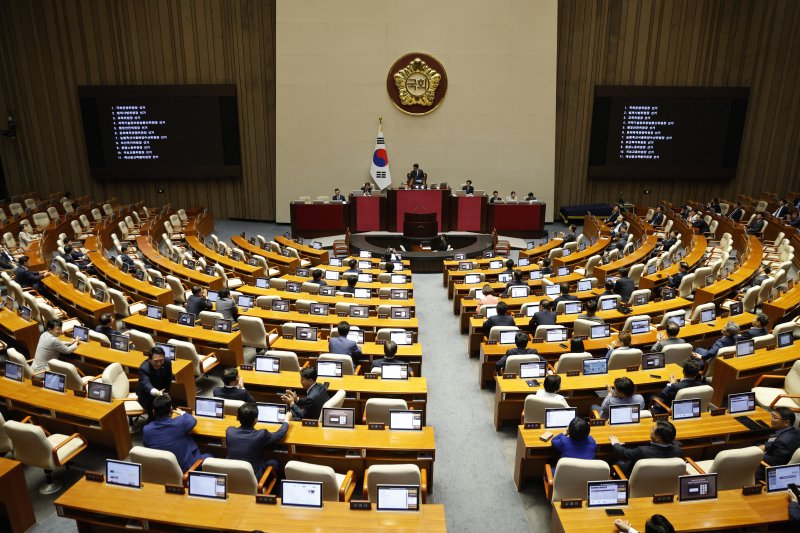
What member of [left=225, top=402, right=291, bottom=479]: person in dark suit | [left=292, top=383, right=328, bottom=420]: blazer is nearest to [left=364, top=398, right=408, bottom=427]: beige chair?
[left=292, top=383, right=328, bottom=420]: blazer

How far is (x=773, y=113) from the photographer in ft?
60.3

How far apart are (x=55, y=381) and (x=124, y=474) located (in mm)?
2031

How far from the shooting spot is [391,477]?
4246 millimetres

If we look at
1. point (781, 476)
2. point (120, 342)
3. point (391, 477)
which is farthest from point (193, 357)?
point (781, 476)

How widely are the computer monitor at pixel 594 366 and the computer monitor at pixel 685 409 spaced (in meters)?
1.11

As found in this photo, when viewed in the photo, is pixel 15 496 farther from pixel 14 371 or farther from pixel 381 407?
pixel 381 407

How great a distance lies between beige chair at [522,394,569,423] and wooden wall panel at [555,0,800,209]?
1491 cm

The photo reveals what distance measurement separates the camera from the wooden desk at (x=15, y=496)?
4.41 metres

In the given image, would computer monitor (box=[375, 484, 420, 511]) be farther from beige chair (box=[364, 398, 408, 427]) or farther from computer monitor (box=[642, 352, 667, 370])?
computer monitor (box=[642, 352, 667, 370])

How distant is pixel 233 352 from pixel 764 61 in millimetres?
19332

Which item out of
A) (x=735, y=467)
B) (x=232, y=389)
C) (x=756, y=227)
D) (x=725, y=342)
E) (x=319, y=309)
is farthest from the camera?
(x=756, y=227)

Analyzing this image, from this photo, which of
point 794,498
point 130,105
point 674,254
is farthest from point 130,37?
point 794,498

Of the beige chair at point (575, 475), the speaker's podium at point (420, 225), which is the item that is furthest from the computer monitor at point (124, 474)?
the speaker's podium at point (420, 225)

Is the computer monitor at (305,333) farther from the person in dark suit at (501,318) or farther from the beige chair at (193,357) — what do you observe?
the person in dark suit at (501,318)
